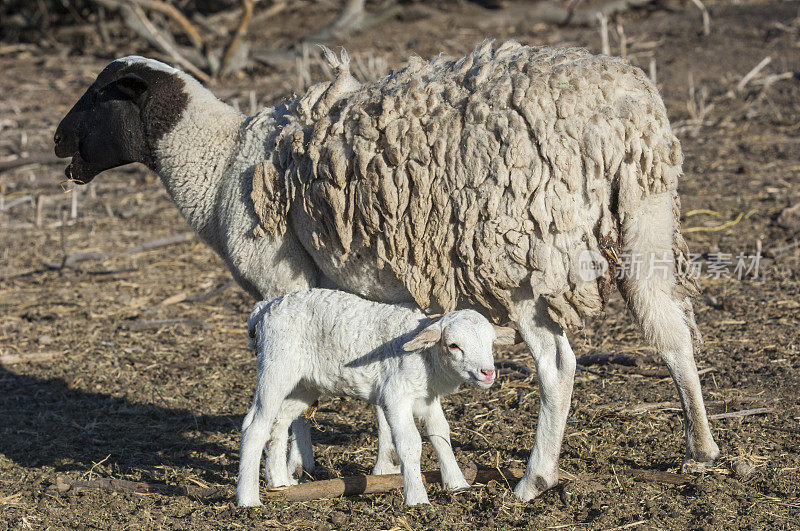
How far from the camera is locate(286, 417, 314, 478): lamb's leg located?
5.80 meters

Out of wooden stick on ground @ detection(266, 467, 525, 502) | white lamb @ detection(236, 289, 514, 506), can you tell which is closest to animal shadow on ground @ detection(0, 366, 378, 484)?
wooden stick on ground @ detection(266, 467, 525, 502)

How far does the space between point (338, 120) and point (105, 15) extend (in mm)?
17583

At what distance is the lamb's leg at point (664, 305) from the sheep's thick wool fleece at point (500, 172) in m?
0.16

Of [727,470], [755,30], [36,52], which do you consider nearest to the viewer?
[727,470]

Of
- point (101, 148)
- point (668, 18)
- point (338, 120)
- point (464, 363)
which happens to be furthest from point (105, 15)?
point (464, 363)

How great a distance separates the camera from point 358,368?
5.05 metres

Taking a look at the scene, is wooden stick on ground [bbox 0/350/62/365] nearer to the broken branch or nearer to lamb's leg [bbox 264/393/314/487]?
lamb's leg [bbox 264/393/314/487]

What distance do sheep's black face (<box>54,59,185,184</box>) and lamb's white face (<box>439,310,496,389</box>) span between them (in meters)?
2.85

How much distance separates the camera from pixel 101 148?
658cm

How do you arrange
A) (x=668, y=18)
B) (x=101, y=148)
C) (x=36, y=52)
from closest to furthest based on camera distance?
(x=101, y=148), (x=668, y=18), (x=36, y=52)

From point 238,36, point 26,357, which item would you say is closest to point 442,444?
point 26,357

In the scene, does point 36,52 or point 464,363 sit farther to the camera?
point 36,52

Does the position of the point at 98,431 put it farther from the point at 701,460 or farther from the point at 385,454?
the point at 701,460

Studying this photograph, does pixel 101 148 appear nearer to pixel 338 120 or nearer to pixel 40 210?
pixel 338 120
